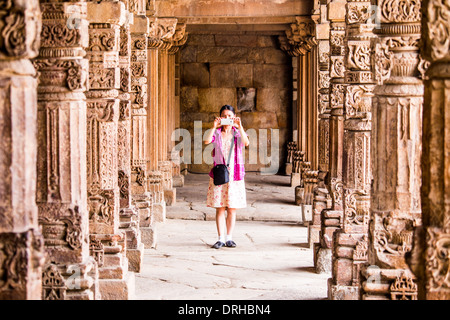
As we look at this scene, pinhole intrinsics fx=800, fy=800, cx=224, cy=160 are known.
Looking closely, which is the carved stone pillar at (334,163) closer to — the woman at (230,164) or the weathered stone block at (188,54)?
the woman at (230,164)

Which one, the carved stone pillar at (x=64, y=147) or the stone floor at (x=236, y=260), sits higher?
the carved stone pillar at (x=64, y=147)

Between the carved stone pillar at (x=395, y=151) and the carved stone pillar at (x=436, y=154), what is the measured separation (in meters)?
1.36

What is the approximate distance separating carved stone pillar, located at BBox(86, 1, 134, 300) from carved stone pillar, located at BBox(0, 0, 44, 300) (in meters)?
3.01

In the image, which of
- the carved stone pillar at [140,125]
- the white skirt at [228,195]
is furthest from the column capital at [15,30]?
the carved stone pillar at [140,125]

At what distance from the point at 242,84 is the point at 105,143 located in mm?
13526

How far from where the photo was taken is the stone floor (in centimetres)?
755

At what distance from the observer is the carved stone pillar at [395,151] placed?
5340mm

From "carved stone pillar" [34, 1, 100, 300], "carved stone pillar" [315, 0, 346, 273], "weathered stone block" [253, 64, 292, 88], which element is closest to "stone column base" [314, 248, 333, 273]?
"carved stone pillar" [315, 0, 346, 273]

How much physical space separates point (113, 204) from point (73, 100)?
1813 millimetres

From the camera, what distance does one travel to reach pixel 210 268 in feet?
28.4

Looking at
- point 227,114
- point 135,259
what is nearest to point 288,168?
point 227,114
